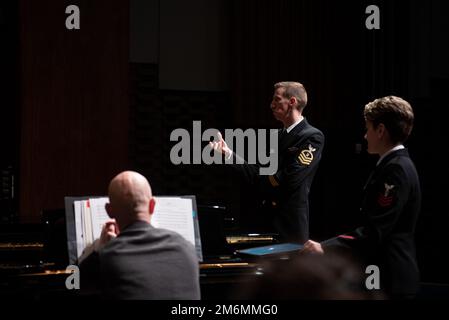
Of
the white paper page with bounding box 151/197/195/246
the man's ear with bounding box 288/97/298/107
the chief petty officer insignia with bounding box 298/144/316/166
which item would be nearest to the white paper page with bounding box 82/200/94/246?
the white paper page with bounding box 151/197/195/246

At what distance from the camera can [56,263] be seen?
2598 mm

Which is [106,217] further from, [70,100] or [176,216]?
[70,100]

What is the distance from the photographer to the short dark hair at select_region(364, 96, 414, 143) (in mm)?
2289

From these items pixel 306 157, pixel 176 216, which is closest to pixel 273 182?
pixel 306 157

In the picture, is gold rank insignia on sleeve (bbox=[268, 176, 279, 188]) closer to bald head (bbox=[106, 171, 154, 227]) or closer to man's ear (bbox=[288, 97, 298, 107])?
man's ear (bbox=[288, 97, 298, 107])

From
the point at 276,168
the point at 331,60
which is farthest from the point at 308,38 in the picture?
the point at 276,168

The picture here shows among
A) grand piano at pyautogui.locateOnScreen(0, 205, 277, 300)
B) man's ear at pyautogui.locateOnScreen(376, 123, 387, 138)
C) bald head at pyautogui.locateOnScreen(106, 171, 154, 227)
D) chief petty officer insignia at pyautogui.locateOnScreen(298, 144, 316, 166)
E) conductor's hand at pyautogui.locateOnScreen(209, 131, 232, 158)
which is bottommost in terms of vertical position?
grand piano at pyautogui.locateOnScreen(0, 205, 277, 300)

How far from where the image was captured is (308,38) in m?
6.50

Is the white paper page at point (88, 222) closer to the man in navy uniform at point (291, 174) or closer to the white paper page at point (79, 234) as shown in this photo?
the white paper page at point (79, 234)

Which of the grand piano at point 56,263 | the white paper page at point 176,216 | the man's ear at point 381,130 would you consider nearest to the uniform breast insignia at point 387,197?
the man's ear at point 381,130

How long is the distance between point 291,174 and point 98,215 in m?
1.19

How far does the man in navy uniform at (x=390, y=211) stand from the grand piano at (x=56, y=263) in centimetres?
43

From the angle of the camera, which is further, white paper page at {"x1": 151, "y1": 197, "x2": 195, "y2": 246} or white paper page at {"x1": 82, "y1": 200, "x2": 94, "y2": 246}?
white paper page at {"x1": 151, "y1": 197, "x2": 195, "y2": 246}

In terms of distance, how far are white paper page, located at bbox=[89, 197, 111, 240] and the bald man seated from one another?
2.03 ft
